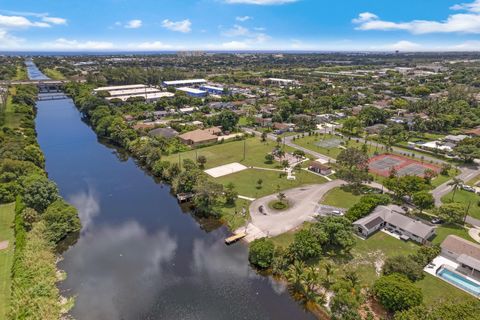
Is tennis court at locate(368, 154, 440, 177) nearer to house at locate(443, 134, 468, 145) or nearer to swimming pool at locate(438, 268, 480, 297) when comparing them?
house at locate(443, 134, 468, 145)

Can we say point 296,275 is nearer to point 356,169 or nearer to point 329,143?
point 356,169

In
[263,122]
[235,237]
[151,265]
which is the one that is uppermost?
[263,122]

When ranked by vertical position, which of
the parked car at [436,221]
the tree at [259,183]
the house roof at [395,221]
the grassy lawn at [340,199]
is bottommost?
the parked car at [436,221]

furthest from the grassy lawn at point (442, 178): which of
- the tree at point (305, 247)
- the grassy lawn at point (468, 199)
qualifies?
the tree at point (305, 247)

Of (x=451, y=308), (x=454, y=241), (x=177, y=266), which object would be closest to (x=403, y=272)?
(x=451, y=308)

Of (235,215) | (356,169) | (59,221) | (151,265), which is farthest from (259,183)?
(59,221)

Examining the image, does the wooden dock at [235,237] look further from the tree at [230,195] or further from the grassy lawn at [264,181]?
the grassy lawn at [264,181]
